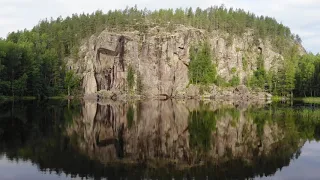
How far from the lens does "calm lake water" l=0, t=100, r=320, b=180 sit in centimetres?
2320

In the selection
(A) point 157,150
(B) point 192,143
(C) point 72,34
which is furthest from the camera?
(C) point 72,34

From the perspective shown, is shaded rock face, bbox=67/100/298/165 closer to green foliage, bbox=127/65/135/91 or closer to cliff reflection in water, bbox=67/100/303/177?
cliff reflection in water, bbox=67/100/303/177

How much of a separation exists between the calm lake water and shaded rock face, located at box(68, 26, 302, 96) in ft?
273

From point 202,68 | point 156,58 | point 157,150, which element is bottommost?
point 157,150

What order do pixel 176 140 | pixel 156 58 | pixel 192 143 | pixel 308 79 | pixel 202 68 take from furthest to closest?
1. pixel 156 58
2. pixel 202 68
3. pixel 308 79
4. pixel 176 140
5. pixel 192 143

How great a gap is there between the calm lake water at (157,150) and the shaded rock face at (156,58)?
3277 inches

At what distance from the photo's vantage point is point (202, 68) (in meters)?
130

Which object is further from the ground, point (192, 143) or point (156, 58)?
point (156, 58)

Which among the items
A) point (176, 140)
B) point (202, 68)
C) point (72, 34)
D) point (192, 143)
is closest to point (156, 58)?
point (202, 68)

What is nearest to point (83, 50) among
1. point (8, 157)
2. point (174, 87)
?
point (174, 87)

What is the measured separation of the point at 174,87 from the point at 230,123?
285ft

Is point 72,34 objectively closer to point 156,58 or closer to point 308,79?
point 156,58

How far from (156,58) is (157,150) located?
108 m

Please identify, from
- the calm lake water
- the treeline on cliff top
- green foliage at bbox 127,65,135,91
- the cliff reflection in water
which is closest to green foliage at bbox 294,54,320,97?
the treeline on cliff top
